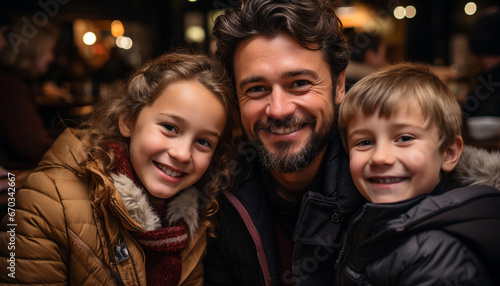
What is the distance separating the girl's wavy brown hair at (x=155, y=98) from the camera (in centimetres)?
172

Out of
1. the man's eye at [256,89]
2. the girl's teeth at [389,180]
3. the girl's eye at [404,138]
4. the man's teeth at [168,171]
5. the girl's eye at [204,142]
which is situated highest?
the man's eye at [256,89]

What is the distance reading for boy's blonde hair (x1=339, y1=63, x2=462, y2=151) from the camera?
57.5 inches

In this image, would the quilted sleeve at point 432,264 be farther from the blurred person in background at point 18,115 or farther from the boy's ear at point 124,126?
the blurred person in background at point 18,115

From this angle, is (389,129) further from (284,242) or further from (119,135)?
(119,135)

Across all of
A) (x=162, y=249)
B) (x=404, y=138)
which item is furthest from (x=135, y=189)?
(x=404, y=138)

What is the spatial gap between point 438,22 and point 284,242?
20.5 ft

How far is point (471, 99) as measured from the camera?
368cm

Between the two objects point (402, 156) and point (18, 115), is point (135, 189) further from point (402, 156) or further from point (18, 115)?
point (18, 115)

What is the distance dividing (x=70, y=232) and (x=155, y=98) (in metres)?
0.62

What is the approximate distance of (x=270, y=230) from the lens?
1.80m

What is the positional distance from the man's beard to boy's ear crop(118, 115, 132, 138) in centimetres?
55

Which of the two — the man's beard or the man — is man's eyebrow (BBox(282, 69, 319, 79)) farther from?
the man's beard

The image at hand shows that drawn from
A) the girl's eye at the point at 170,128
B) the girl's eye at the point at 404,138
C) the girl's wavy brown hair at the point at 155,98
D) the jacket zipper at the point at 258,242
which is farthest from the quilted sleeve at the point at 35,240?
the girl's eye at the point at 404,138

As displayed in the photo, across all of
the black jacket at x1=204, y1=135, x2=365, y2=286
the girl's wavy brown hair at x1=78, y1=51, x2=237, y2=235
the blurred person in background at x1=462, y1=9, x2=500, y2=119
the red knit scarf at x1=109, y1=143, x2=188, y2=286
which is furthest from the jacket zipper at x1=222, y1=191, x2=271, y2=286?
the blurred person in background at x1=462, y1=9, x2=500, y2=119
